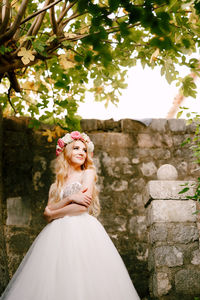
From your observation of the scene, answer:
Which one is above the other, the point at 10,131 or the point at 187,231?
the point at 10,131

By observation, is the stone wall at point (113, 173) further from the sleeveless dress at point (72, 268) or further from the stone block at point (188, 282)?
the sleeveless dress at point (72, 268)

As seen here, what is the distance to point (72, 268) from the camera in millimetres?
1961

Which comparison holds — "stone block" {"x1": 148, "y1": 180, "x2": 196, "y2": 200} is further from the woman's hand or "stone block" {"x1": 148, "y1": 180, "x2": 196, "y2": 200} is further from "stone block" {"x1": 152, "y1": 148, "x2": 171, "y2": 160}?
"stone block" {"x1": 152, "y1": 148, "x2": 171, "y2": 160}

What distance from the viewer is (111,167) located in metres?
3.81

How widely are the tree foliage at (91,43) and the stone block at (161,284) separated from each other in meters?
1.55

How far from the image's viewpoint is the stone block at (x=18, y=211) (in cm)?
348

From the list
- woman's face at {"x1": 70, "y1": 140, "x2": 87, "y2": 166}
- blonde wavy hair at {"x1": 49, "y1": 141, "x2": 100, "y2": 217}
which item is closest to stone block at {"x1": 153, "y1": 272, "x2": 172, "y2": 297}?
blonde wavy hair at {"x1": 49, "y1": 141, "x2": 100, "y2": 217}

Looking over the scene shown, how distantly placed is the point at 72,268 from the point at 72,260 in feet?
0.19

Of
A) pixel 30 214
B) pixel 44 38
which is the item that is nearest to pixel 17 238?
pixel 30 214

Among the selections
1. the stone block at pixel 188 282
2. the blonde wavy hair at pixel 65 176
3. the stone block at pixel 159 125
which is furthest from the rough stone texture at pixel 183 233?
the stone block at pixel 159 125

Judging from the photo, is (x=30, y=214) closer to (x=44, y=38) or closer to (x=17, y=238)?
(x=17, y=238)

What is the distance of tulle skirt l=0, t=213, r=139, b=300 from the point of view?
Answer: 6.10ft

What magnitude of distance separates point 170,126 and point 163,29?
2.43 meters

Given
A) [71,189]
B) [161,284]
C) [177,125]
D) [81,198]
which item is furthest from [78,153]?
[177,125]
